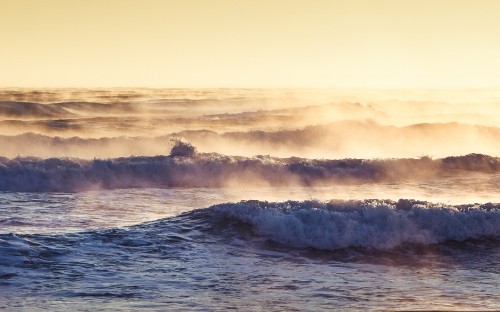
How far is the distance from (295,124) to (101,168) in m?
29.5

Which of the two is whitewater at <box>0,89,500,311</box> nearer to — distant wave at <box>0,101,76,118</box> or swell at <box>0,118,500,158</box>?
swell at <box>0,118,500,158</box>

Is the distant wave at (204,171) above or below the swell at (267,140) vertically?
below

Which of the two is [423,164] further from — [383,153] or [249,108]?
[249,108]

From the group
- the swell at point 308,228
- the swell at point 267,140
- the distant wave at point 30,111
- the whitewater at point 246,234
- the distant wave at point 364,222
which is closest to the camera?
the whitewater at point 246,234

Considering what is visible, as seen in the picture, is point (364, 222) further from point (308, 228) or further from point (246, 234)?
point (246, 234)

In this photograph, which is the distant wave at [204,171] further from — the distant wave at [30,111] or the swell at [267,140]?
the distant wave at [30,111]

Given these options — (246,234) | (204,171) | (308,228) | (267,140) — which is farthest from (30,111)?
(308,228)

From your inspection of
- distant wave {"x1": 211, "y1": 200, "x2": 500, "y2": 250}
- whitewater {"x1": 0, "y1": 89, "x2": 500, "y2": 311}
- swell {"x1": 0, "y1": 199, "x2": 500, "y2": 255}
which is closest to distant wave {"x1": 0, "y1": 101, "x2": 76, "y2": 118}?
whitewater {"x1": 0, "y1": 89, "x2": 500, "y2": 311}

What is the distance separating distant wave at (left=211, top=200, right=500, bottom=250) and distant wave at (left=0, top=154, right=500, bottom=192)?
339 inches

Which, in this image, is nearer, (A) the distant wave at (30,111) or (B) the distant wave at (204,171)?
(B) the distant wave at (204,171)

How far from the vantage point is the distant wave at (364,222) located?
47.6ft

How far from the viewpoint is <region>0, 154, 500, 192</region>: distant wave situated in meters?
23.8

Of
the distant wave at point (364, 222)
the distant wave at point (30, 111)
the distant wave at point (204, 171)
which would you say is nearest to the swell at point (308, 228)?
the distant wave at point (364, 222)

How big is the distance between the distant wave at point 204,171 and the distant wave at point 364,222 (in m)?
8.62
